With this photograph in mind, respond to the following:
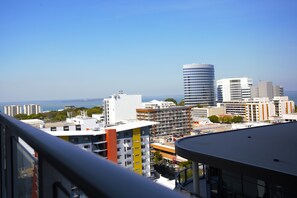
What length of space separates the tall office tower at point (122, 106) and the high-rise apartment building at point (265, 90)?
33.7 metres

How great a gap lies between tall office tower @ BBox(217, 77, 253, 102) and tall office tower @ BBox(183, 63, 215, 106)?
2.59 m

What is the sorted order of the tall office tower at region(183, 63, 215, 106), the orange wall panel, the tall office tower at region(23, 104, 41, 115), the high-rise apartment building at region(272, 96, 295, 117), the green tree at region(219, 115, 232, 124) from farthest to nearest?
the tall office tower at region(183, 63, 215, 106), the tall office tower at region(23, 104, 41, 115), the high-rise apartment building at region(272, 96, 295, 117), the green tree at region(219, 115, 232, 124), the orange wall panel

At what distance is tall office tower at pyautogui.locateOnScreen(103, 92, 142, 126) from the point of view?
3316 cm

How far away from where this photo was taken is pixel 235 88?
2329 inches

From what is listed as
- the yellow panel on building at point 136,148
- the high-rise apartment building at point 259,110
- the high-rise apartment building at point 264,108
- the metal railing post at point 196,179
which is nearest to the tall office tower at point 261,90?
the high-rise apartment building at point 264,108

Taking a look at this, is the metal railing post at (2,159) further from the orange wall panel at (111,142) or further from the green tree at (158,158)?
the green tree at (158,158)

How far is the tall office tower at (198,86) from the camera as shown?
59.3m

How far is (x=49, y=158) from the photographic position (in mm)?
356

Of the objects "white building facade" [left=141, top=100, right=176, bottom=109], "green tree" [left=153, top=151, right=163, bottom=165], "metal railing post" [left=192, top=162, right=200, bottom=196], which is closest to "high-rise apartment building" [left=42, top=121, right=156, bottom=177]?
"green tree" [left=153, top=151, right=163, bottom=165]

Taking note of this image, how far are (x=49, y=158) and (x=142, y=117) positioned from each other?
31990 millimetres

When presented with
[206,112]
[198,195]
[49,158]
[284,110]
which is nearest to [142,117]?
[206,112]

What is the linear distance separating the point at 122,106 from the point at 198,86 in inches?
1152

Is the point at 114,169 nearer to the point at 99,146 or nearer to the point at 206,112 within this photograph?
the point at 99,146

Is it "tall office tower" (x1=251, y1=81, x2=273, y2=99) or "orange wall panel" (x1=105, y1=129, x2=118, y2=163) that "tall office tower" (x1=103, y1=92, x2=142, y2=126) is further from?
"tall office tower" (x1=251, y1=81, x2=273, y2=99)
